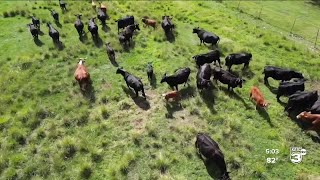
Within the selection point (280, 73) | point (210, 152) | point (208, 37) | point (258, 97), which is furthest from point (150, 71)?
point (280, 73)

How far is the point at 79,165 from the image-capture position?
14117 millimetres

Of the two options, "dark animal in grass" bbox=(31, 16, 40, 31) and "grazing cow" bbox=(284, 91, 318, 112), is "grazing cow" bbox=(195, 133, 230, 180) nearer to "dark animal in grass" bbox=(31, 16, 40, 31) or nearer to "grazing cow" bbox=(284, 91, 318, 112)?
"grazing cow" bbox=(284, 91, 318, 112)

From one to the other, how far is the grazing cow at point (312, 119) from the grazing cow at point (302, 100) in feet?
2.51

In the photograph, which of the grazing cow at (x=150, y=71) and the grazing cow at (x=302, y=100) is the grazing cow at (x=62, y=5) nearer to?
the grazing cow at (x=150, y=71)

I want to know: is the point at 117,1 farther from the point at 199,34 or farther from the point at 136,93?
the point at 136,93

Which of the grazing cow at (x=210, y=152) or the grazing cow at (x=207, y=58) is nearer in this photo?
the grazing cow at (x=210, y=152)

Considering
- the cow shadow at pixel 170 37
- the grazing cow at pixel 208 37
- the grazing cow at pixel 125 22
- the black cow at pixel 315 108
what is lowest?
the black cow at pixel 315 108

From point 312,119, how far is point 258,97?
2.73m

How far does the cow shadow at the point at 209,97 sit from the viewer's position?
1770cm

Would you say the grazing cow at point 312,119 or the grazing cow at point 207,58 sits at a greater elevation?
the grazing cow at point 207,58

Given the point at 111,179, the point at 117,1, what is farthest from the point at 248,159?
the point at 117,1

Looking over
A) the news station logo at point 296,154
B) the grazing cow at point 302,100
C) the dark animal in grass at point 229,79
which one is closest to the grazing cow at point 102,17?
the dark animal in grass at point 229,79

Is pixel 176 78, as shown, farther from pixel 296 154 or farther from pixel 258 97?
pixel 296 154

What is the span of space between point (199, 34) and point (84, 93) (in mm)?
9569
